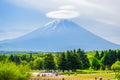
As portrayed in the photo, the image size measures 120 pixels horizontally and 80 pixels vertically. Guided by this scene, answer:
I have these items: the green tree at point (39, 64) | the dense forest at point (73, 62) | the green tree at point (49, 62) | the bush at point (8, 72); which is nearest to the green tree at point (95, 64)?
the dense forest at point (73, 62)

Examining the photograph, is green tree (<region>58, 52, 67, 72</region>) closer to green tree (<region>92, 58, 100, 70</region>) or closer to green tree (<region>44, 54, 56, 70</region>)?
green tree (<region>44, 54, 56, 70</region>)

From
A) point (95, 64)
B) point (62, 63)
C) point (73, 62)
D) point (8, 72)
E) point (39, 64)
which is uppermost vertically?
point (73, 62)

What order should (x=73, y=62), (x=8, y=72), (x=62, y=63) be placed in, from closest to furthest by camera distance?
(x=8, y=72)
(x=62, y=63)
(x=73, y=62)

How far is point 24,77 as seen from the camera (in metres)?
44.9

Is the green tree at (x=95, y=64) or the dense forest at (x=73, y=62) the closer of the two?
the dense forest at (x=73, y=62)

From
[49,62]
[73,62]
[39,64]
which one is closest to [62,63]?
[73,62]

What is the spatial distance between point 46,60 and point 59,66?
4.31m

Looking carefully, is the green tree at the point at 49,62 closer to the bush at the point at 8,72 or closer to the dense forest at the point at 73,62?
the dense forest at the point at 73,62

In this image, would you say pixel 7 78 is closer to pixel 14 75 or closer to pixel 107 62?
pixel 14 75

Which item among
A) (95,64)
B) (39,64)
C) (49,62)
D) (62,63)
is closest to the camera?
(62,63)

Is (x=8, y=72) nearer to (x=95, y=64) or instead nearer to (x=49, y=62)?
→ (x=49, y=62)

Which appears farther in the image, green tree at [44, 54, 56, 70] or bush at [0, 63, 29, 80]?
green tree at [44, 54, 56, 70]

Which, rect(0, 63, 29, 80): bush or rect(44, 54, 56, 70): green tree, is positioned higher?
rect(44, 54, 56, 70): green tree

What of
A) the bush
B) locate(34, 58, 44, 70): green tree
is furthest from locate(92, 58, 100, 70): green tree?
the bush
